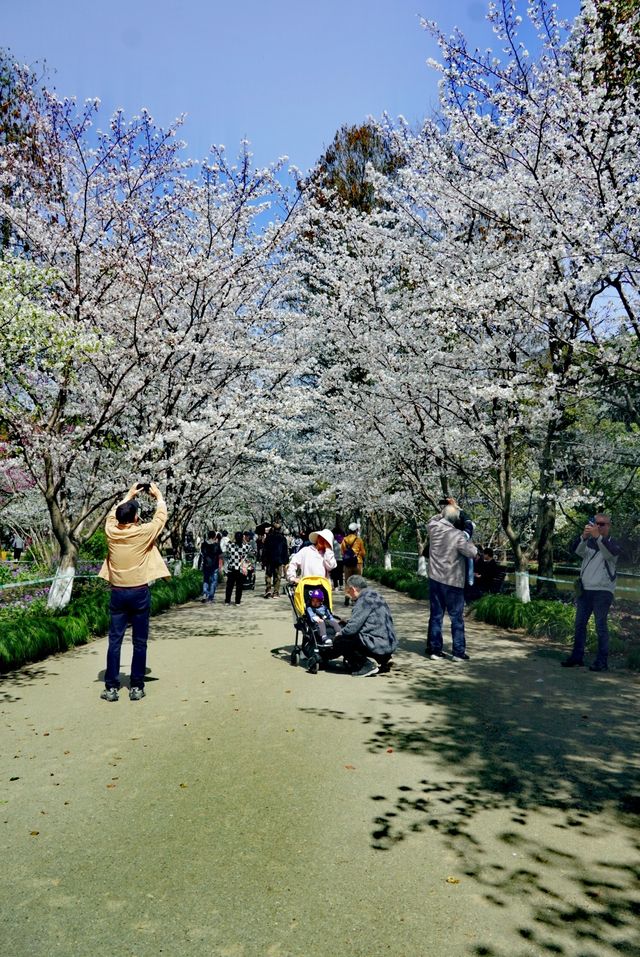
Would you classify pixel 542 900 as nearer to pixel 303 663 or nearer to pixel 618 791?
pixel 618 791

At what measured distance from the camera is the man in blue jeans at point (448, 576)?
30.8ft

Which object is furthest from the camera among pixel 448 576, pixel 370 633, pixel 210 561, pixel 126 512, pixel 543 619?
pixel 210 561

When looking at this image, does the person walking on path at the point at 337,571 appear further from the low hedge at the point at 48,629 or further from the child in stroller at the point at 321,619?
the child in stroller at the point at 321,619

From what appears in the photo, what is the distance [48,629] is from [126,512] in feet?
11.3

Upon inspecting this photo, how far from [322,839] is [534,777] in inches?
71.0

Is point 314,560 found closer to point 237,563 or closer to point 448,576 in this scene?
point 448,576

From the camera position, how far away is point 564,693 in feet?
24.3

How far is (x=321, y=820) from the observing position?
4121 mm

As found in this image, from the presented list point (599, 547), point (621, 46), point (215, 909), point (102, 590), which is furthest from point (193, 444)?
point (215, 909)

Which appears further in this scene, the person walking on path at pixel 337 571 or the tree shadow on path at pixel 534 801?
the person walking on path at pixel 337 571

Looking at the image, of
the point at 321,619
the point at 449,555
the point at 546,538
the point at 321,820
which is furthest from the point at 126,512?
the point at 546,538

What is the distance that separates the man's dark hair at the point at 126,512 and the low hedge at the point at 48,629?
2.64 metres

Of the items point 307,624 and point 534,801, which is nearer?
point 534,801

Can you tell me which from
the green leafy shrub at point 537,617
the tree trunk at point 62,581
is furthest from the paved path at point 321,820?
the tree trunk at point 62,581
